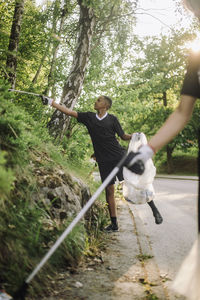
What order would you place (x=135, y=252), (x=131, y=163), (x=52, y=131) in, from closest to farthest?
(x=131, y=163) < (x=135, y=252) < (x=52, y=131)

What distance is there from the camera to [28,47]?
24.6ft

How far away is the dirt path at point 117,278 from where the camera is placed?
270 centimetres

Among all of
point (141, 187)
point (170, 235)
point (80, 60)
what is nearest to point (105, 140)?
point (141, 187)

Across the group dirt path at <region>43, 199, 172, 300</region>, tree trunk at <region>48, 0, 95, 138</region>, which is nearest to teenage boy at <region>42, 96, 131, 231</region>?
dirt path at <region>43, 199, 172, 300</region>

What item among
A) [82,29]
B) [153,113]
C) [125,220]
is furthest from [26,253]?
[153,113]

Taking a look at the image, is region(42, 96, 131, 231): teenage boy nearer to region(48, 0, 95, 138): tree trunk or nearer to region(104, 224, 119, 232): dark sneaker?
region(104, 224, 119, 232): dark sneaker

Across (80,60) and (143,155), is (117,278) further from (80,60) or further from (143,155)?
(80,60)

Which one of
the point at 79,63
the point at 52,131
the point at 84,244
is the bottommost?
the point at 84,244

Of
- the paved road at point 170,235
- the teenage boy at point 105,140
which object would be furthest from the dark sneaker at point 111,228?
the paved road at point 170,235

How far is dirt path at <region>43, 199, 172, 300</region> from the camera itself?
106 inches

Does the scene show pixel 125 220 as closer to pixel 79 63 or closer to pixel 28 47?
pixel 79 63

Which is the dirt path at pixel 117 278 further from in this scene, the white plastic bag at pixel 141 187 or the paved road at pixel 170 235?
the white plastic bag at pixel 141 187

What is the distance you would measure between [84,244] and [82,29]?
5.27 meters

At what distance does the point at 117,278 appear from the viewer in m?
3.09
